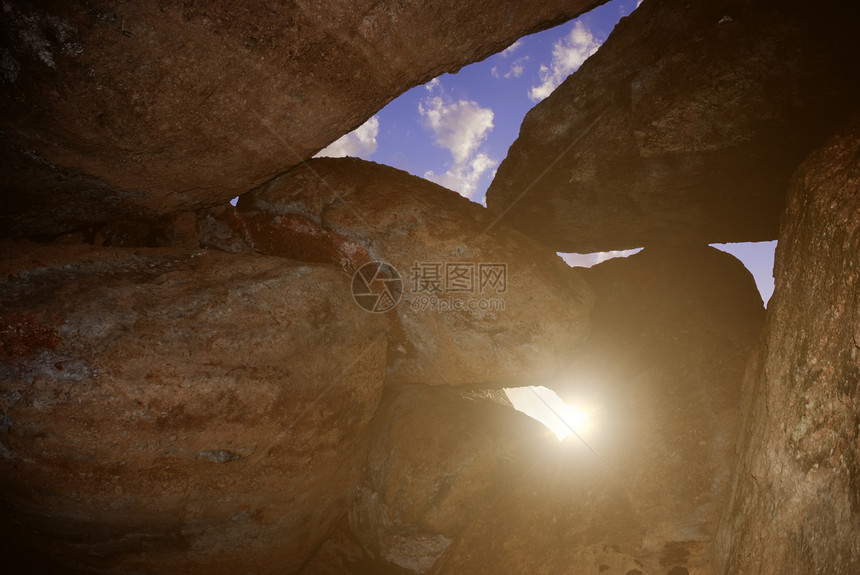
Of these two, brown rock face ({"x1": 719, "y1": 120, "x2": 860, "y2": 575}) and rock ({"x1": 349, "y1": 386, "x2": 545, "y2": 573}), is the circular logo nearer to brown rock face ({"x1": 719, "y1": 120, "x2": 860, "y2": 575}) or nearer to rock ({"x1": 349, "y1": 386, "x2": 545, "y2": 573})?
rock ({"x1": 349, "y1": 386, "x2": 545, "y2": 573})

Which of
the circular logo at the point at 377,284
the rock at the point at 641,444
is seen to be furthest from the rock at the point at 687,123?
the circular logo at the point at 377,284

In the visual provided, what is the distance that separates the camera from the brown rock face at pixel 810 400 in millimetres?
1391

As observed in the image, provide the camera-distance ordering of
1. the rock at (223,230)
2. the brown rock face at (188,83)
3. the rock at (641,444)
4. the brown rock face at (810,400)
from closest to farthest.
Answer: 1. the brown rock face at (810,400)
2. the brown rock face at (188,83)
3. the rock at (641,444)
4. the rock at (223,230)

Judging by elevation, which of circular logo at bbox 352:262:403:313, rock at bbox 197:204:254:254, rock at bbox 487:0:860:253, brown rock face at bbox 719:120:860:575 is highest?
rock at bbox 487:0:860:253

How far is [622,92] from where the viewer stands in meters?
2.72

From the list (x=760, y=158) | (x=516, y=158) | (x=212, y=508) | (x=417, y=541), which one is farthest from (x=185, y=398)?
(x=760, y=158)

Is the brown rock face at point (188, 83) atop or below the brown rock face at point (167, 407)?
atop

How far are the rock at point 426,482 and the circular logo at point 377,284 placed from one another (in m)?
1.15

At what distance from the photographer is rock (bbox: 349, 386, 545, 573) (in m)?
3.19

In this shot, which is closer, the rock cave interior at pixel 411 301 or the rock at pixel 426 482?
the rock cave interior at pixel 411 301

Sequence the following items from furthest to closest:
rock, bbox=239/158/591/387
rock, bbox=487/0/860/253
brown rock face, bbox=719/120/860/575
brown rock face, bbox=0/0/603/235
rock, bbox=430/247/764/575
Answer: rock, bbox=239/158/591/387
rock, bbox=430/247/764/575
rock, bbox=487/0/860/253
brown rock face, bbox=0/0/603/235
brown rock face, bbox=719/120/860/575

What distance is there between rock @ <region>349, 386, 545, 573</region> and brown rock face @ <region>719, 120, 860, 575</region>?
5.35 ft

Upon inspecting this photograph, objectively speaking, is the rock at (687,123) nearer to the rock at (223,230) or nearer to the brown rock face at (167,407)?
the brown rock face at (167,407)

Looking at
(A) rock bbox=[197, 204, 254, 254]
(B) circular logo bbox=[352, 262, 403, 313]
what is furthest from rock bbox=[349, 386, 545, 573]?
(A) rock bbox=[197, 204, 254, 254]
